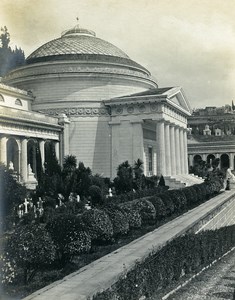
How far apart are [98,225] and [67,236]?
1963 mm

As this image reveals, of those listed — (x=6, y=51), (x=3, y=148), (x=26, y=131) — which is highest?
(x=6, y=51)

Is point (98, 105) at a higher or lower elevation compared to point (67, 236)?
higher

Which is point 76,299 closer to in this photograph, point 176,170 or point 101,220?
point 101,220

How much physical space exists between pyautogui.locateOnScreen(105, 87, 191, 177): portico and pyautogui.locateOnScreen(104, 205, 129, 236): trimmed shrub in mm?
24610

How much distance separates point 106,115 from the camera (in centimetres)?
4238

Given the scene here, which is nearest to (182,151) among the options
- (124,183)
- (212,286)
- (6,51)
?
(124,183)

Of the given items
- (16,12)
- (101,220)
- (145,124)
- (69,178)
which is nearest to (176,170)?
(145,124)

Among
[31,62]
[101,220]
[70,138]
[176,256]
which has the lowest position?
[176,256]

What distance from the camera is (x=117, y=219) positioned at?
15.2 m

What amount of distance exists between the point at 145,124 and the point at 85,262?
104ft

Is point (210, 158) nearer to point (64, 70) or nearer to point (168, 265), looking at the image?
point (64, 70)

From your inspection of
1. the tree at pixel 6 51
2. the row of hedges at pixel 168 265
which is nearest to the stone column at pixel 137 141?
the tree at pixel 6 51

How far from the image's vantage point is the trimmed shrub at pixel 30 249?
9.83 metres

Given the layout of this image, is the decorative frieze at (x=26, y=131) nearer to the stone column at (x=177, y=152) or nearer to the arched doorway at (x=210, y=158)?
the stone column at (x=177, y=152)
